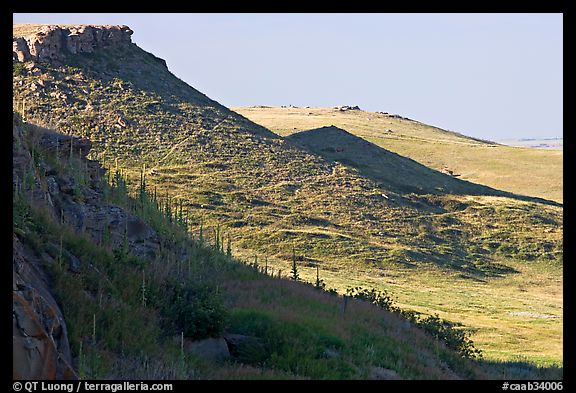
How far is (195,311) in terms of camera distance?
502 inches

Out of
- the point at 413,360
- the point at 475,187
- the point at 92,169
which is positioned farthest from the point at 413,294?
the point at 475,187

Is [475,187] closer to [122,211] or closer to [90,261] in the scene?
[122,211]

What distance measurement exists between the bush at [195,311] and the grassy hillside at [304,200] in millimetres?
23161

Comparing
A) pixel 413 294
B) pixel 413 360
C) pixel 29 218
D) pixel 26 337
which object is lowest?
pixel 413 294

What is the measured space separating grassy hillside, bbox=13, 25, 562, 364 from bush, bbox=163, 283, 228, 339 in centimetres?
2316

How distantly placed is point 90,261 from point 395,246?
1559 inches

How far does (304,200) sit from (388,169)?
16.9 metres

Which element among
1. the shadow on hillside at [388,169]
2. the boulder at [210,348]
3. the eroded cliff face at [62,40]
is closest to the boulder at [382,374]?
the boulder at [210,348]

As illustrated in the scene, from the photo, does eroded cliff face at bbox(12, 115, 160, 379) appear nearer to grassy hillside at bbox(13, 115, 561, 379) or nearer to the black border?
grassy hillside at bbox(13, 115, 561, 379)

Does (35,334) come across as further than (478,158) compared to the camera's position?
No

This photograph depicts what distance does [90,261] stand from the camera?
1339 cm

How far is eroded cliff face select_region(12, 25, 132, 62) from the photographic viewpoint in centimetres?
6438

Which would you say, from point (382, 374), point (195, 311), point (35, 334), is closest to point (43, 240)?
point (195, 311)

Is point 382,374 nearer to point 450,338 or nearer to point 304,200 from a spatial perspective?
point 450,338
